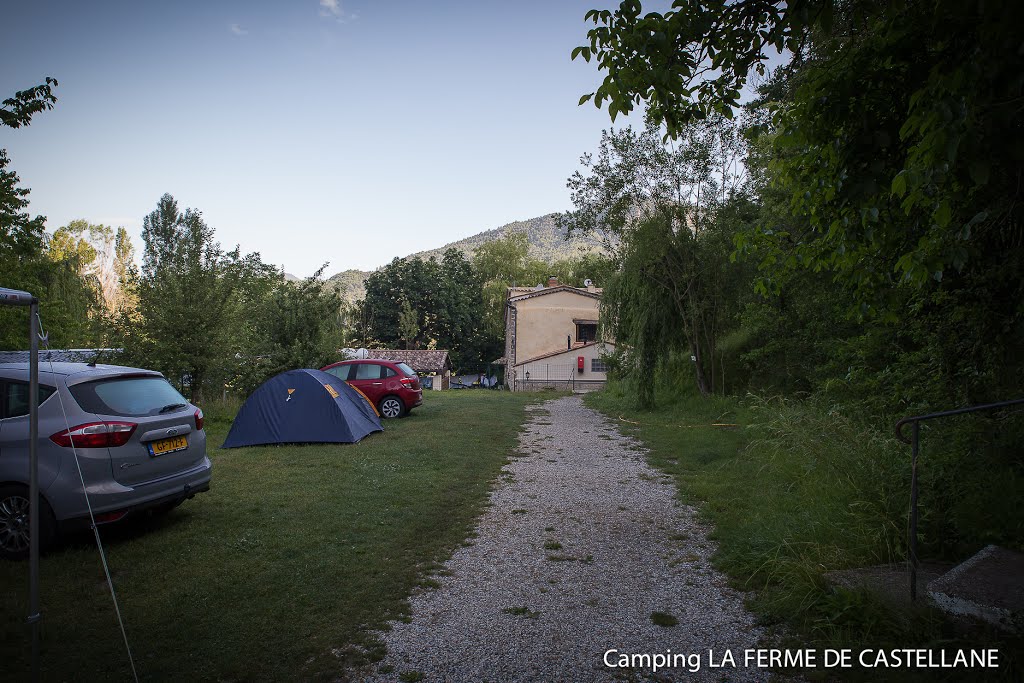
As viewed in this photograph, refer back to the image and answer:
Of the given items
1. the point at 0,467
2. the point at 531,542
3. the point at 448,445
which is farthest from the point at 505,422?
the point at 0,467

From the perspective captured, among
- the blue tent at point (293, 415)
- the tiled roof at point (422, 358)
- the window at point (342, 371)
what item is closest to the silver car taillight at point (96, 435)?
the blue tent at point (293, 415)

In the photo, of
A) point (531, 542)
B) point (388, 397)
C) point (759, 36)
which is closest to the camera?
point (759, 36)

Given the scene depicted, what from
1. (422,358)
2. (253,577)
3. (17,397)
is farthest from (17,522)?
(422,358)

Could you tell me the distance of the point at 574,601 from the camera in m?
4.17

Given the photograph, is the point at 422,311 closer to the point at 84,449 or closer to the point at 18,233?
the point at 18,233

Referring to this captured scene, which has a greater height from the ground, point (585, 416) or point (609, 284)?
point (609, 284)

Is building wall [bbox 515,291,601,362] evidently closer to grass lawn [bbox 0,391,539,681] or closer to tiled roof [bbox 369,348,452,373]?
tiled roof [bbox 369,348,452,373]

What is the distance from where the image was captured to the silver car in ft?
15.8

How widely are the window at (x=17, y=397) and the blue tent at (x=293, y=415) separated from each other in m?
5.83

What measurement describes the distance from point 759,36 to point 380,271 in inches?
2073

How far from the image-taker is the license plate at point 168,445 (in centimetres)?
540

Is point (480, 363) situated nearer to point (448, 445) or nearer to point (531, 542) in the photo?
point (448, 445)

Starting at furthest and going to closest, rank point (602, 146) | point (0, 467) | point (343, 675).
A: point (602, 146)
point (0, 467)
point (343, 675)

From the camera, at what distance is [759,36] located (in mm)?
4238
